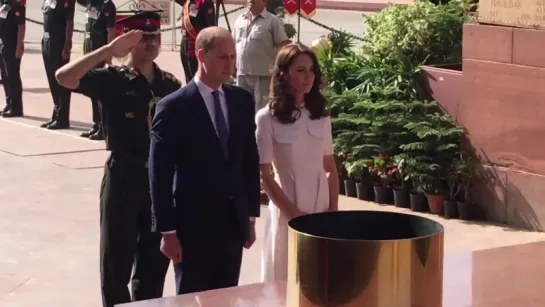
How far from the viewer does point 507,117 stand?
845 centimetres

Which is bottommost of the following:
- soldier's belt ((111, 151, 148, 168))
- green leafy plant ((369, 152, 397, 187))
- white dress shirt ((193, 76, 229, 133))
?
green leafy plant ((369, 152, 397, 187))

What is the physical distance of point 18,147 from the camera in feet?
39.8

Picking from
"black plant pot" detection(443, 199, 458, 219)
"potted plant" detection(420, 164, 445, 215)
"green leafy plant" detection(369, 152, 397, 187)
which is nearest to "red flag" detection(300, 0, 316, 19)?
"green leafy plant" detection(369, 152, 397, 187)

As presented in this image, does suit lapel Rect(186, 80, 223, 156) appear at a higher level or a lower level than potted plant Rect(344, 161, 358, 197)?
higher

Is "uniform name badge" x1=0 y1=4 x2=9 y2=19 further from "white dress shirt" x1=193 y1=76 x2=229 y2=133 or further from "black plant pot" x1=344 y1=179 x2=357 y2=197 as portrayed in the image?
"white dress shirt" x1=193 y1=76 x2=229 y2=133

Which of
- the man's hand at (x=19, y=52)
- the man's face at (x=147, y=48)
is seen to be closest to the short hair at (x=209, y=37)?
the man's face at (x=147, y=48)

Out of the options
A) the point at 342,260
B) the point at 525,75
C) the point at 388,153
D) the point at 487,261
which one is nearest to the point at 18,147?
the point at 388,153

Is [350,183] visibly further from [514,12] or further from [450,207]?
[514,12]

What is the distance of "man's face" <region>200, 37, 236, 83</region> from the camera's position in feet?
15.4

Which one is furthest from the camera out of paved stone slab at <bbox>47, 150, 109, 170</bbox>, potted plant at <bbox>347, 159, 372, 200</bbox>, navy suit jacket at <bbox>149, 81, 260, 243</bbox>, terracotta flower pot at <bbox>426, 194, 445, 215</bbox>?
paved stone slab at <bbox>47, 150, 109, 170</bbox>

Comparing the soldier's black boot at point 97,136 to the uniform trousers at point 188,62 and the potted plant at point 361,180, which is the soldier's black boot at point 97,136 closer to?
the uniform trousers at point 188,62

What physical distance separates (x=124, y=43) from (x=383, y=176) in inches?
176

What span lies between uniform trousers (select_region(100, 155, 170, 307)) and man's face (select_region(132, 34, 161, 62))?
0.53 meters

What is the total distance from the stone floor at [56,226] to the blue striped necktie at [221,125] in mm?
2333
